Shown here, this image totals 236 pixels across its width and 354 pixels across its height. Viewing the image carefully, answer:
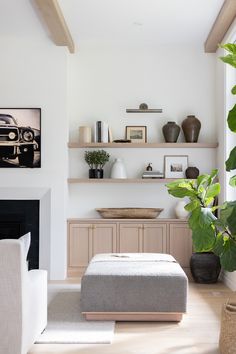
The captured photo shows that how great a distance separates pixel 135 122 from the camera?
7.14 m

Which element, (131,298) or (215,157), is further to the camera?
(215,157)

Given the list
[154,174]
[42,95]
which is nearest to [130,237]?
[154,174]

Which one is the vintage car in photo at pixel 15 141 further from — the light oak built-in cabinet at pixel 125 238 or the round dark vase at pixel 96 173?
the light oak built-in cabinet at pixel 125 238

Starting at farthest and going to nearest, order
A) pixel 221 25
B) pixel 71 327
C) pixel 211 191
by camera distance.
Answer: pixel 221 25 → pixel 71 327 → pixel 211 191

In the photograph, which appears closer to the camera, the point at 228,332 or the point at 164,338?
the point at 228,332

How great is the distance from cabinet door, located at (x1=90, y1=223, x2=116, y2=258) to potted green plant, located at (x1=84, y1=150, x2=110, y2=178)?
2.16 ft

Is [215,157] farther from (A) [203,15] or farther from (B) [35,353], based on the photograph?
(B) [35,353]

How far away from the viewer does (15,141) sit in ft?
22.0

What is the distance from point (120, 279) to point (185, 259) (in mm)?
2495

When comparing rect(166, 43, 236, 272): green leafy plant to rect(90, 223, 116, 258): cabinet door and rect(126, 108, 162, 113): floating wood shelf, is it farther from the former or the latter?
rect(126, 108, 162, 113): floating wood shelf

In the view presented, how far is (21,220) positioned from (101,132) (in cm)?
149

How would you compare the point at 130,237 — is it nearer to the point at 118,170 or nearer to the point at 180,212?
the point at 180,212

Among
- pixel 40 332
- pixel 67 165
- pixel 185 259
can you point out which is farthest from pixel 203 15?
pixel 40 332

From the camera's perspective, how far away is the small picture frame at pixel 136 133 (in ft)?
23.2
